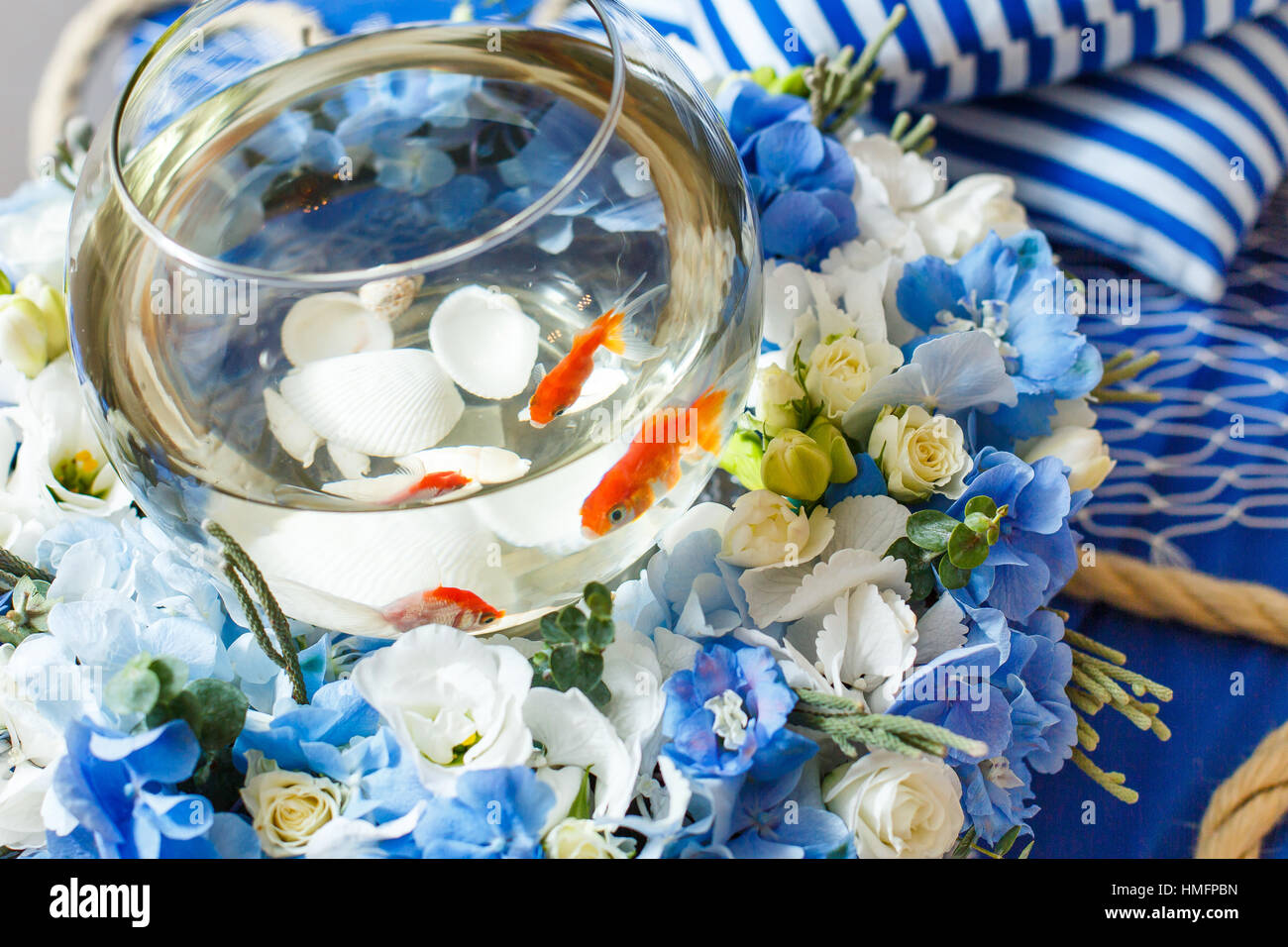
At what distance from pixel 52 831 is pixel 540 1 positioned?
392mm

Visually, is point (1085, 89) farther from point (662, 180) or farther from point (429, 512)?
point (429, 512)

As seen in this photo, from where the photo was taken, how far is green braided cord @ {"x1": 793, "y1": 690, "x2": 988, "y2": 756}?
356 mm

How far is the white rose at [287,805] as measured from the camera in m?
0.37

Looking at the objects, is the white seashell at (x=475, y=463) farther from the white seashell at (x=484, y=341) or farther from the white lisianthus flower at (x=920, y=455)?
the white lisianthus flower at (x=920, y=455)

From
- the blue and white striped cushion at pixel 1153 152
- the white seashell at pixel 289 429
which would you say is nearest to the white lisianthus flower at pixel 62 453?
the white seashell at pixel 289 429

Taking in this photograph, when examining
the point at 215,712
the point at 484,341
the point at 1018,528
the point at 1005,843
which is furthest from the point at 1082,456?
the point at 215,712

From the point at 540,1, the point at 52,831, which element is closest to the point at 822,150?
the point at 540,1

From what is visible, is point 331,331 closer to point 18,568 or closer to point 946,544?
point 18,568

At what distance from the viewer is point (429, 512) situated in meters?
0.39

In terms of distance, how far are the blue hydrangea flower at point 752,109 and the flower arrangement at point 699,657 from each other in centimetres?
7

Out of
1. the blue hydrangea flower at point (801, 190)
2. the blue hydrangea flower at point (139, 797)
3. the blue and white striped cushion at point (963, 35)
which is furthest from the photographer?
the blue and white striped cushion at point (963, 35)

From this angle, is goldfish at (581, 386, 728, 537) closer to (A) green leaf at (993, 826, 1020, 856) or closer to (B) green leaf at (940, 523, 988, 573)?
(B) green leaf at (940, 523, 988, 573)

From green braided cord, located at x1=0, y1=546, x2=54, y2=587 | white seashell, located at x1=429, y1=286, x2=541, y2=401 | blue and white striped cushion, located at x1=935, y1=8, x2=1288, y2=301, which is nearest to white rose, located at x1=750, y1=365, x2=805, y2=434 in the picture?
white seashell, located at x1=429, y1=286, x2=541, y2=401

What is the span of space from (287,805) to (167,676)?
0.20ft
